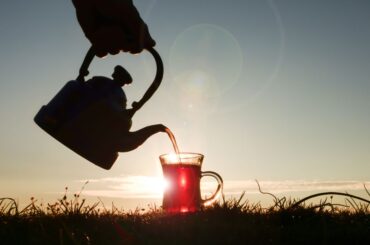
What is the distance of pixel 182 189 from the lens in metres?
4.40

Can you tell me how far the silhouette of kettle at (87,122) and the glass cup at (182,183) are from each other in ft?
2.79

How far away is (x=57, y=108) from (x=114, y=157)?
608 millimetres

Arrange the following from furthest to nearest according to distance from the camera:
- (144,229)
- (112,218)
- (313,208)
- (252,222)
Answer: (313,208), (112,218), (252,222), (144,229)

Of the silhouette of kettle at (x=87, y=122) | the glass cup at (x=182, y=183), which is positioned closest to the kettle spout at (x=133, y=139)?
the silhouette of kettle at (x=87, y=122)

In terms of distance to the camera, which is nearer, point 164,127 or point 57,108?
point 57,108

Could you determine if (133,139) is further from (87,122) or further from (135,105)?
(87,122)

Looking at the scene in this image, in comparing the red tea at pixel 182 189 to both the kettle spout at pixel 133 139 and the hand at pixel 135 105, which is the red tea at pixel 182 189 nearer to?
the kettle spout at pixel 133 139

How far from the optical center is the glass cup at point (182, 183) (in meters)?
4.39

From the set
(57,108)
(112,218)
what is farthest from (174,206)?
(57,108)

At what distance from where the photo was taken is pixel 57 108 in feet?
11.4

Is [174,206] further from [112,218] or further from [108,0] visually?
Answer: [108,0]

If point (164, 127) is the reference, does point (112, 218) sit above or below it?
below

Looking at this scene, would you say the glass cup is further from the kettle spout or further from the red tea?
the kettle spout

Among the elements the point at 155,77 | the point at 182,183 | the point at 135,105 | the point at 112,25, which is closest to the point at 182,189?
the point at 182,183
